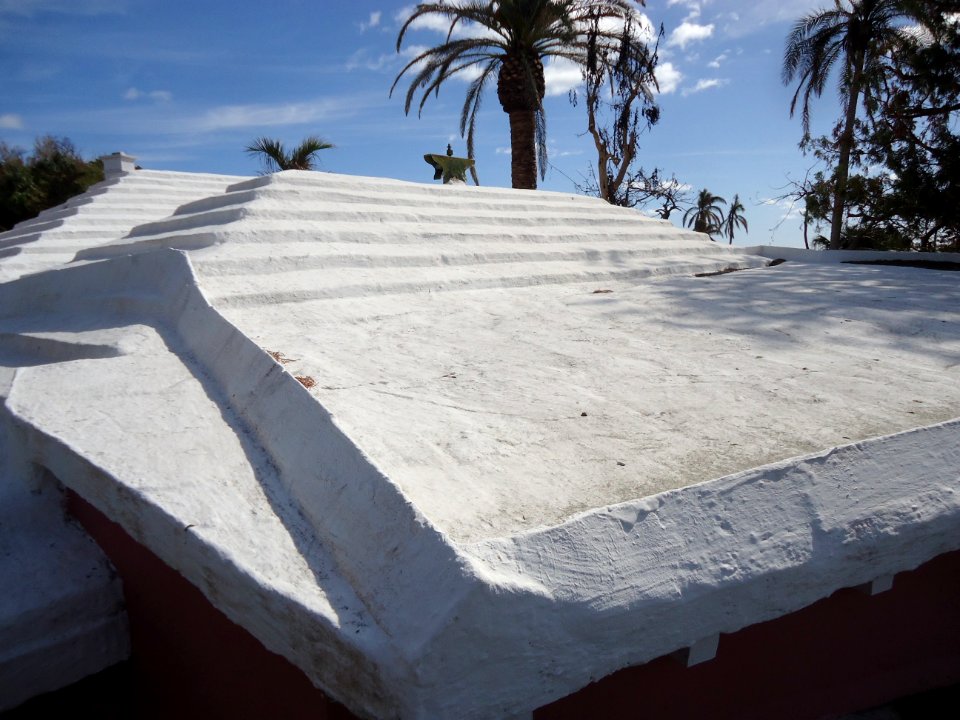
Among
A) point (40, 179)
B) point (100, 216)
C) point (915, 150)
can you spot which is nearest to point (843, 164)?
point (915, 150)

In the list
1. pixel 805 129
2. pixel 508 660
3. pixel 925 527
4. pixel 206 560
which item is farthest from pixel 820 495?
pixel 805 129

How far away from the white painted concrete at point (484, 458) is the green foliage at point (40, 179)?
65.8ft

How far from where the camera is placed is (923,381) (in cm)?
248

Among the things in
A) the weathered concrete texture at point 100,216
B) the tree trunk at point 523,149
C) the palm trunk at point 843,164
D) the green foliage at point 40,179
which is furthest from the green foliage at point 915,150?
the green foliage at point 40,179

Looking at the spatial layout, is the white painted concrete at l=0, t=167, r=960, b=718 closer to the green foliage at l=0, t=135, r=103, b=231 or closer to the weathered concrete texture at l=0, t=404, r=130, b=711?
the weathered concrete texture at l=0, t=404, r=130, b=711

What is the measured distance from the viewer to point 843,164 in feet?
42.9

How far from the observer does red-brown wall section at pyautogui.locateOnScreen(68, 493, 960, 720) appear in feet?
5.48

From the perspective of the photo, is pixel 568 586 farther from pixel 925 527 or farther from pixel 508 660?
pixel 925 527

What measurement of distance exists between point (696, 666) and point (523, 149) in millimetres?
13260

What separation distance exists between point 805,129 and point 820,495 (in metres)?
16.3

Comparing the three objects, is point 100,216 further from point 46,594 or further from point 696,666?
point 696,666

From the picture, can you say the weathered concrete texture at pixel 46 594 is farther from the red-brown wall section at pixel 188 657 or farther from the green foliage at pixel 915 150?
the green foliage at pixel 915 150

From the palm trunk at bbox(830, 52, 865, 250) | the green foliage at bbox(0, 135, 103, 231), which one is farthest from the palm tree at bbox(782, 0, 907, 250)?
the green foliage at bbox(0, 135, 103, 231)

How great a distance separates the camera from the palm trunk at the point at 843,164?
495 inches
